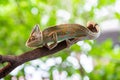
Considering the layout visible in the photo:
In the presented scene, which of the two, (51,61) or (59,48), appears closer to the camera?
(59,48)

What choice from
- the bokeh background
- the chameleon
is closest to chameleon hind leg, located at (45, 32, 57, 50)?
the chameleon

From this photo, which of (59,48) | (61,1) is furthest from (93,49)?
(59,48)

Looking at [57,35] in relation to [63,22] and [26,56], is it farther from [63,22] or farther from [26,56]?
[63,22]

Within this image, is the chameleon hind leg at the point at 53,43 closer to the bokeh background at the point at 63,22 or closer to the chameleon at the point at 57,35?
the chameleon at the point at 57,35

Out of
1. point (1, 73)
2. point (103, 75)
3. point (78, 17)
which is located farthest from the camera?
point (78, 17)

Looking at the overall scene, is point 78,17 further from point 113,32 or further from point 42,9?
point 113,32

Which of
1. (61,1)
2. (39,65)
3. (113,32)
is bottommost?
(39,65)
